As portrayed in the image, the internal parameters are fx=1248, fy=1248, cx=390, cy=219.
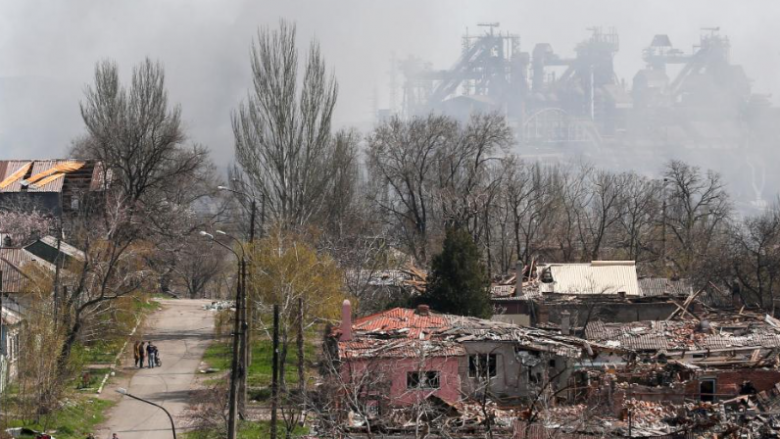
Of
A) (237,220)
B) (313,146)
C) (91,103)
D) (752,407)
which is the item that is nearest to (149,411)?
(752,407)

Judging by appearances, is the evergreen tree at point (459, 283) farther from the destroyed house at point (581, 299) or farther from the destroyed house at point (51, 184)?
the destroyed house at point (51, 184)

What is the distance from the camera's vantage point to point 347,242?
52.6 m

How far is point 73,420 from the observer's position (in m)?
31.3

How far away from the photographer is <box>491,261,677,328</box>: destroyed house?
44000 mm

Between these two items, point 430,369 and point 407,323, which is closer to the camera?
point 430,369

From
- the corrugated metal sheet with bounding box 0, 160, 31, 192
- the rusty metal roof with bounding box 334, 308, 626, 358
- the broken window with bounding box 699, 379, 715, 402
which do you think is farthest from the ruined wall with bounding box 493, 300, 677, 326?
the corrugated metal sheet with bounding box 0, 160, 31, 192

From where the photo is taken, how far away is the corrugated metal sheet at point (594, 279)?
45.5m

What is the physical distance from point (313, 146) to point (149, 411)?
19.9m

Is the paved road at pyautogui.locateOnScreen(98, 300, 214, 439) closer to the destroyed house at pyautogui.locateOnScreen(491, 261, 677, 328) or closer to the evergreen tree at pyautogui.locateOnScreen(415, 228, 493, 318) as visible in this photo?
the evergreen tree at pyautogui.locateOnScreen(415, 228, 493, 318)

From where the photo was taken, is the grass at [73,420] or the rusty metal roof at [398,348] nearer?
the grass at [73,420]

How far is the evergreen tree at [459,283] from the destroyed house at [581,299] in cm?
342

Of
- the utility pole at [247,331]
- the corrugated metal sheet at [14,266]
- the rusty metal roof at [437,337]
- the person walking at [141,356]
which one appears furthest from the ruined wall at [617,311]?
the corrugated metal sheet at [14,266]

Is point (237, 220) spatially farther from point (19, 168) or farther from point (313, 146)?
point (313, 146)

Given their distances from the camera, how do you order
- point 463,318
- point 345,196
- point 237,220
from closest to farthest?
point 463,318 < point 345,196 < point 237,220
